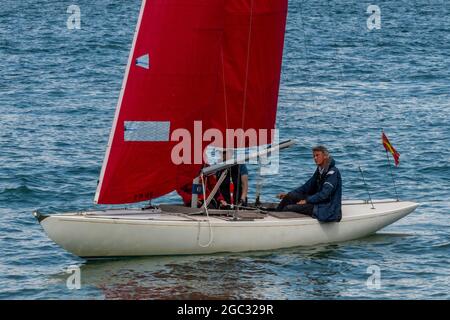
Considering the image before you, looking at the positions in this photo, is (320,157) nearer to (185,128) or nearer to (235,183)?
(235,183)

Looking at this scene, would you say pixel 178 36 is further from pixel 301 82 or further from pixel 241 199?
pixel 301 82

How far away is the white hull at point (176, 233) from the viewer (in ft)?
67.6

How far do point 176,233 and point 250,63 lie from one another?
3.75m

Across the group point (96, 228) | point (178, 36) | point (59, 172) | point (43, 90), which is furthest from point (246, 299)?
point (43, 90)

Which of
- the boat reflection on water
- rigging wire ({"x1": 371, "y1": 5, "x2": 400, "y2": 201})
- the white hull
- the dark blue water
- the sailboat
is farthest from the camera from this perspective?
rigging wire ({"x1": 371, "y1": 5, "x2": 400, "y2": 201})

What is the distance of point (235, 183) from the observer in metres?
22.8

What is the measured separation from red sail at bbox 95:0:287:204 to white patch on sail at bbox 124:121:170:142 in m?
0.02

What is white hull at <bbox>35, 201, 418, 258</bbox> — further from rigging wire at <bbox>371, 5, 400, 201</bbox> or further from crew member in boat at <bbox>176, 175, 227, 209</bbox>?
rigging wire at <bbox>371, 5, 400, 201</bbox>

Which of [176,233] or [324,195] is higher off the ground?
[324,195]

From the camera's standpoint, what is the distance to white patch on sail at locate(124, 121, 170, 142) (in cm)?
2108

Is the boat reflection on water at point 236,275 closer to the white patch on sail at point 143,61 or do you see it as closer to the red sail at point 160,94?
the red sail at point 160,94

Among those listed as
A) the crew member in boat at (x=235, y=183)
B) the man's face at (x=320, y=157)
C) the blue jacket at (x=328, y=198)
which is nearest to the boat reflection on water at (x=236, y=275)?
the blue jacket at (x=328, y=198)

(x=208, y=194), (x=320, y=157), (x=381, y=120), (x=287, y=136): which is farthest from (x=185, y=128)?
(x=381, y=120)

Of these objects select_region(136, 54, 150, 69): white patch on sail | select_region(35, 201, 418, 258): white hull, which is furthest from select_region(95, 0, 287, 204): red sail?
Answer: select_region(35, 201, 418, 258): white hull
